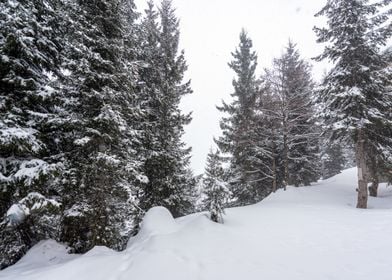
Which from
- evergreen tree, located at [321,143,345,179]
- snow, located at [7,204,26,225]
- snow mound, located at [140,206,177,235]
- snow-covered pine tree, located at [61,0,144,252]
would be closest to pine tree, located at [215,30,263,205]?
snow mound, located at [140,206,177,235]

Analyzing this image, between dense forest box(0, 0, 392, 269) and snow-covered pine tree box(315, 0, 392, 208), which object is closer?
dense forest box(0, 0, 392, 269)

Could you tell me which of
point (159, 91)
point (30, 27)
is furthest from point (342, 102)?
point (30, 27)

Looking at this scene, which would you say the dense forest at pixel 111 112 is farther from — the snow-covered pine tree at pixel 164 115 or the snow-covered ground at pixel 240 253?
the snow-covered ground at pixel 240 253

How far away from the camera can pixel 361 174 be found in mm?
9930

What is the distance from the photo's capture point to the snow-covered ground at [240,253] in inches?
149

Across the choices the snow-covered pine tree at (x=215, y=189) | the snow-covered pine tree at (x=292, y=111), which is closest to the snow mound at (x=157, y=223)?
the snow-covered pine tree at (x=215, y=189)

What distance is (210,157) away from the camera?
8.23m

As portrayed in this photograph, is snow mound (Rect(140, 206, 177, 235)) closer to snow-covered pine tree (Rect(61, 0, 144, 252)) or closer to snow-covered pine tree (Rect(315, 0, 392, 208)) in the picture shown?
snow-covered pine tree (Rect(61, 0, 144, 252))

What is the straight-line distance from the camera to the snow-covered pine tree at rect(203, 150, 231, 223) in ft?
25.0

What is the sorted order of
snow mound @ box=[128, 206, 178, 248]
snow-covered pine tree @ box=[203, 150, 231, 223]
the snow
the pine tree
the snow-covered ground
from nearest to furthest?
the snow-covered ground → the snow → snow mound @ box=[128, 206, 178, 248] → snow-covered pine tree @ box=[203, 150, 231, 223] → the pine tree

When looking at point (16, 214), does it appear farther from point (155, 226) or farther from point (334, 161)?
point (334, 161)

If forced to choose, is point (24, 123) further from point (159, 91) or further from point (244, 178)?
point (244, 178)

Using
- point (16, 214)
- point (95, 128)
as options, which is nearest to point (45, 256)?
point (16, 214)

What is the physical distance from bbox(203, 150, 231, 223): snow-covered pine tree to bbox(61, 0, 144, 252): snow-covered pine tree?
2.58m
